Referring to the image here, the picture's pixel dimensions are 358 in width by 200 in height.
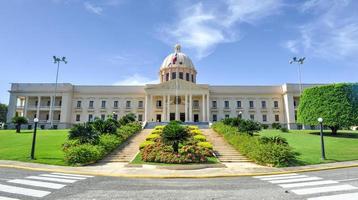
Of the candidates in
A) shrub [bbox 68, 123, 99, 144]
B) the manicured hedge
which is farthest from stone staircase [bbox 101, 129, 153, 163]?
the manicured hedge

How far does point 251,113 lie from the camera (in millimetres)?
55344

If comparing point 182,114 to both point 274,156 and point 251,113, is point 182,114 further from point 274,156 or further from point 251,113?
point 274,156

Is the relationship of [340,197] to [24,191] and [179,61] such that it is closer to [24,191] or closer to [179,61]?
[24,191]

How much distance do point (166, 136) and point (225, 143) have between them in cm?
826

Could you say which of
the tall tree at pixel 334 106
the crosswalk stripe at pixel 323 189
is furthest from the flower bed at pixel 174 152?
the tall tree at pixel 334 106

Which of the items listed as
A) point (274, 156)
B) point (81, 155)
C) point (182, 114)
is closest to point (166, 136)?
point (81, 155)

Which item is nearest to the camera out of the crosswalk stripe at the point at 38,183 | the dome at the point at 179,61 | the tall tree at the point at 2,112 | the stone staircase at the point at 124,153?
the crosswalk stripe at the point at 38,183

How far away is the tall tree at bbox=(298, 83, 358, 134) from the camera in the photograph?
29141 mm

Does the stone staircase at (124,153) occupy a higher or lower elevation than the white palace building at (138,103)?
lower

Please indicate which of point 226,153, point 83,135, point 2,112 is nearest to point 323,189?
point 226,153

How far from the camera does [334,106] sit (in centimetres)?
3012

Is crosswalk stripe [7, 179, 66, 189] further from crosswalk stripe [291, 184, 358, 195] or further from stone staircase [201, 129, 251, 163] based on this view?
stone staircase [201, 129, 251, 163]

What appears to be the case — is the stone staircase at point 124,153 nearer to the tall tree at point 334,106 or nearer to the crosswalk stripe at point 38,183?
the crosswalk stripe at point 38,183

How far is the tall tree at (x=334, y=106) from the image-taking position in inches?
1147
